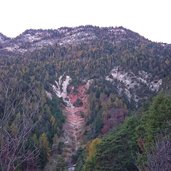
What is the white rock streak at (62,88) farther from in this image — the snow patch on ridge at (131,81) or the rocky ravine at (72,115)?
the snow patch on ridge at (131,81)

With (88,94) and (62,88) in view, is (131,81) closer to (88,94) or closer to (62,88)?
(88,94)

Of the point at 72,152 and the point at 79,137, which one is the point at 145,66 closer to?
the point at 79,137

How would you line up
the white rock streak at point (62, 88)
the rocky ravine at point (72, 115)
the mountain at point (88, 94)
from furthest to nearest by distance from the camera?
the white rock streak at point (62, 88)
the rocky ravine at point (72, 115)
the mountain at point (88, 94)

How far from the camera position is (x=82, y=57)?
6142 inches

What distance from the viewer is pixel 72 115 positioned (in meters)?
105

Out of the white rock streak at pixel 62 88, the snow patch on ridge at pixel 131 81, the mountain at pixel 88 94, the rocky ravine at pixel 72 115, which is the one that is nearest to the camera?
the mountain at pixel 88 94

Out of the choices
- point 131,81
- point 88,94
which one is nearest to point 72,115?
point 88,94

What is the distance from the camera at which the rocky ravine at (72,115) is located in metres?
76.6

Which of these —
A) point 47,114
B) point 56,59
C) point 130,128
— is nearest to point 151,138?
point 130,128

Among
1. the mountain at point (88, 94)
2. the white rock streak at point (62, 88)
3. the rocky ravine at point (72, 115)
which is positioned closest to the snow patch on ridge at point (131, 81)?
the mountain at point (88, 94)

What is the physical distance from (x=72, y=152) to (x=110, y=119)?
1122 centimetres

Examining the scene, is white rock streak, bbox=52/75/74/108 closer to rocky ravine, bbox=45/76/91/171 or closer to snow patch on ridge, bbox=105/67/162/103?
rocky ravine, bbox=45/76/91/171

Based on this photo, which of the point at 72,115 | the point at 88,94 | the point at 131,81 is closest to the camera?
the point at 72,115

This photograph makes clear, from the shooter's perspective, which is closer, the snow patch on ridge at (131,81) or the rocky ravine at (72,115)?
the rocky ravine at (72,115)
